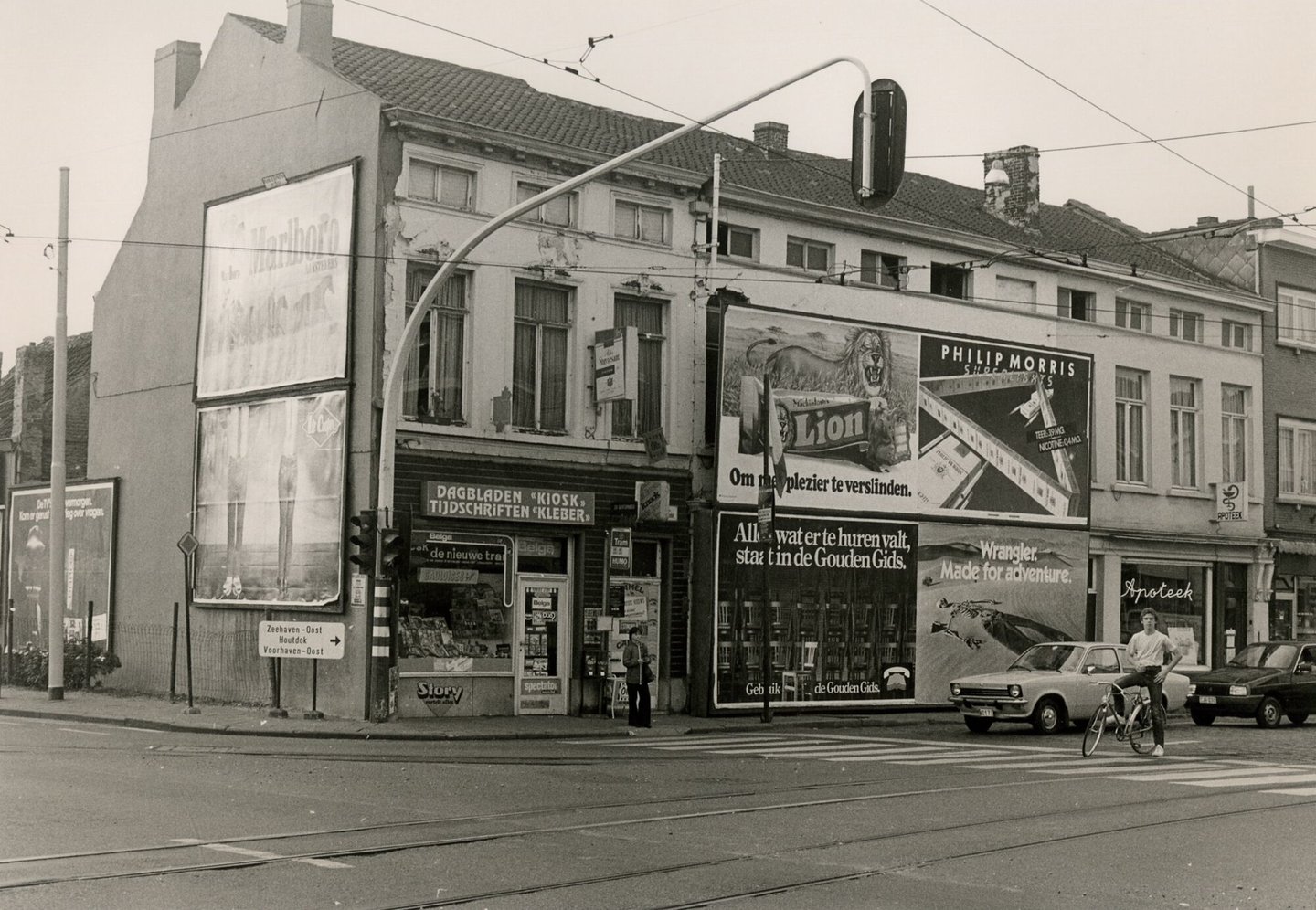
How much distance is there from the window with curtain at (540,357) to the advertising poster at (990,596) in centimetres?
879

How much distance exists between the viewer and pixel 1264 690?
27.5 metres

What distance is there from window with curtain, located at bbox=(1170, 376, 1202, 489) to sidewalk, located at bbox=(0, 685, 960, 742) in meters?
12.0

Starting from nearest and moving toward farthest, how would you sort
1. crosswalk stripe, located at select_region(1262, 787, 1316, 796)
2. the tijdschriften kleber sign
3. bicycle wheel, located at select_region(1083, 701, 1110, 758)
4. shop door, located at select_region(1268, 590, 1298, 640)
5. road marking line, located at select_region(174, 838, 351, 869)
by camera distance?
road marking line, located at select_region(174, 838, 351, 869) < crosswalk stripe, located at select_region(1262, 787, 1316, 796) < bicycle wheel, located at select_region(1083, 701, 1110, 758) < the tijdschriften kleber sign < shop door, located at select_region(1268, 590, 1298, 640)

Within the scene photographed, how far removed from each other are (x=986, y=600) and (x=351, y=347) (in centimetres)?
1464

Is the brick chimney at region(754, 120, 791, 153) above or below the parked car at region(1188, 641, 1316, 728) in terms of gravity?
above

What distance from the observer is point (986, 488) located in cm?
3247

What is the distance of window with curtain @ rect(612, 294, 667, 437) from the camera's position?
2750cm

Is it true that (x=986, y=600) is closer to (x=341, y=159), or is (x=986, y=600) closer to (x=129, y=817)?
(x=341, y=159)

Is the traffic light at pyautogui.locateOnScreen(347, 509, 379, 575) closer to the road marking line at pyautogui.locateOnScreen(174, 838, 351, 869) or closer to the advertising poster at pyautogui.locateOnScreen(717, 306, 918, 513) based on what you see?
the advertising poster at pyautogui.locateOnScreen(717, 306, 918, 513)

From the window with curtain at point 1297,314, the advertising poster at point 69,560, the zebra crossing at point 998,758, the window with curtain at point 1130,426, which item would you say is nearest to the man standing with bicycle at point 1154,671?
the zebra crossing at point 998,758

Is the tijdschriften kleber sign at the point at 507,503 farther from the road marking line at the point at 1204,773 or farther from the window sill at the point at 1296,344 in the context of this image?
the window sill at the point at 1296,344

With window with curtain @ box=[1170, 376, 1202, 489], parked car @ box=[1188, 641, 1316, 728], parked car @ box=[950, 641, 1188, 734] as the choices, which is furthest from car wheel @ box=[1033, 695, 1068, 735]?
window with curtain @ box=[1170, 376, 1202, 489]

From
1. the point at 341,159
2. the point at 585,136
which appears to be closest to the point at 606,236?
the point at 585,136

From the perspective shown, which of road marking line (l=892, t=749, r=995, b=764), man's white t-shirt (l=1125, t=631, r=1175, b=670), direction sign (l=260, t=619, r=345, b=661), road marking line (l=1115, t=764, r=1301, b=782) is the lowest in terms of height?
road marking line (l=892, t=749, r=995, b=764)
